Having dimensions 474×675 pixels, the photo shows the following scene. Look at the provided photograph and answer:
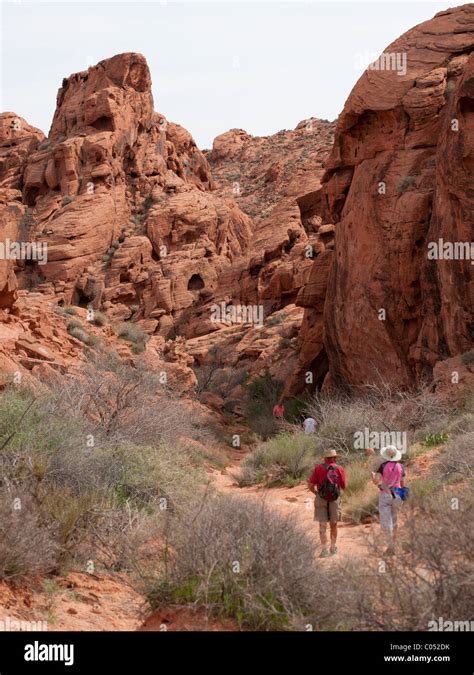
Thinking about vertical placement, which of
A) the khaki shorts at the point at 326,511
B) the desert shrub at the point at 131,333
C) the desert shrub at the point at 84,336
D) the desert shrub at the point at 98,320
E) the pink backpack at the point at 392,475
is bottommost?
the khaki shorts at the point at 326,511

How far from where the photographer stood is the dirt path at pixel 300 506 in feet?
27.0

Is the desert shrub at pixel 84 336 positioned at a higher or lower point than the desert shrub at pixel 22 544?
higher

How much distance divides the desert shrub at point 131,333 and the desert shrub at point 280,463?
16938 millimetres

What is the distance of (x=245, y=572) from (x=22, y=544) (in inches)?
83.6

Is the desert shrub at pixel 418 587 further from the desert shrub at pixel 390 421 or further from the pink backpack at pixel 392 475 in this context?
the desert shrub at pixel 390 421

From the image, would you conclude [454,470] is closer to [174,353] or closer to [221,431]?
[221,431]

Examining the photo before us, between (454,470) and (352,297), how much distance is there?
10596 millimetres

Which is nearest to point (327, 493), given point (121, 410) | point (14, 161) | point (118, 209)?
point (121, 410)

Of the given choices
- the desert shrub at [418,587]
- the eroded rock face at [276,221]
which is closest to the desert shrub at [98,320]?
the eroded rock face at [276,221]

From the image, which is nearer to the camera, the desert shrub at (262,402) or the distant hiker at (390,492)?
the distant hiker at (390,492)

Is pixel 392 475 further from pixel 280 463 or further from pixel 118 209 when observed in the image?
pixel 118 209

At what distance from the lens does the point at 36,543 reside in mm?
6688

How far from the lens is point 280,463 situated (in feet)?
48.3

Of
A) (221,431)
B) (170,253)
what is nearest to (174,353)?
(221,431)
